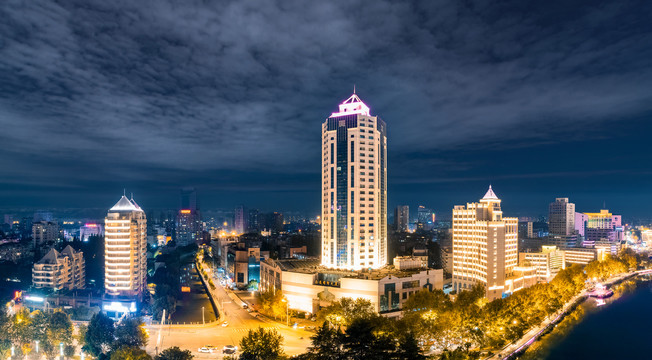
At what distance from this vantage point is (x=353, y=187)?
135 ft

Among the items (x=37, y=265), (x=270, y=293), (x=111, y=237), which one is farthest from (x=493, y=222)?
(x=37, y=265)

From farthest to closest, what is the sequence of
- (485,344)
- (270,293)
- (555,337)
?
(270,293), (555,337), (485,344)

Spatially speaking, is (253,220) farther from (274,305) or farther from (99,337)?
(99,337)

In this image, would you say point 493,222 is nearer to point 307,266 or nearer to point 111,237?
point 307,266

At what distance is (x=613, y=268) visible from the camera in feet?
192

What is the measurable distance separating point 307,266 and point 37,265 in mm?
28517

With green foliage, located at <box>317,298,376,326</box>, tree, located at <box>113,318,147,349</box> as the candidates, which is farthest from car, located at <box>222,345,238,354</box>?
green foliage, located at <box>317,298,376,326</box>

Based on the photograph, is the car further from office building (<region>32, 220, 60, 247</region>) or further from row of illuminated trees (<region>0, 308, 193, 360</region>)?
office building (<region>32, 220, 60, 247</region>)

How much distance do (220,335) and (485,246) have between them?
2563cm

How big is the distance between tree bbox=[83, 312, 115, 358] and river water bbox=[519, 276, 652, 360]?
85.2 feet

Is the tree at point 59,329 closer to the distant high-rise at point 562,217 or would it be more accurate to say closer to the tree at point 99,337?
the tree at point 99,337

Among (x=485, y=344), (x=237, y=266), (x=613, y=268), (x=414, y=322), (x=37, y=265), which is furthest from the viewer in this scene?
(x=613, y=268)

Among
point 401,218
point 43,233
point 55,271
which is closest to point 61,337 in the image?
point 55,271

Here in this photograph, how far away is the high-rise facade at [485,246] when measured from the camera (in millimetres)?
40094
